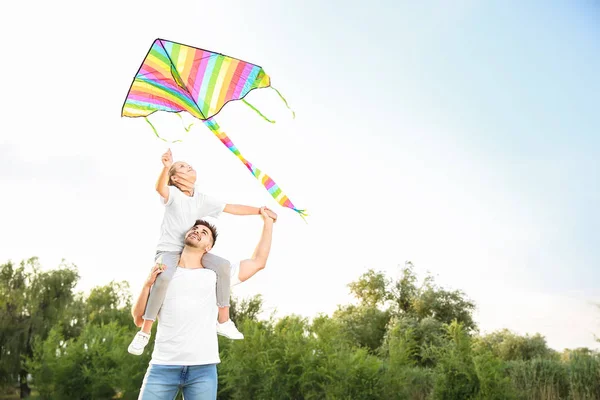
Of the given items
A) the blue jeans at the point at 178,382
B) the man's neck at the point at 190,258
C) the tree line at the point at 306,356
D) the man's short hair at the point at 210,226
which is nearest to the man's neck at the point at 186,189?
the man's short hair at the point at 210,226

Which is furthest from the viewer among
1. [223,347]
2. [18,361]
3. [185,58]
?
[18,361]

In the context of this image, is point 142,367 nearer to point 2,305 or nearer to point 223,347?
point 223,347

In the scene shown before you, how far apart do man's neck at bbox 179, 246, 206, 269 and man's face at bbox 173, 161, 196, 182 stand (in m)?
0.43

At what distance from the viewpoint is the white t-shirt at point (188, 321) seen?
284 cm

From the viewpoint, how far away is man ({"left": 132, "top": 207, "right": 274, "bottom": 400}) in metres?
2.84

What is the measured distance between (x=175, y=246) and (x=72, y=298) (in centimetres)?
2066

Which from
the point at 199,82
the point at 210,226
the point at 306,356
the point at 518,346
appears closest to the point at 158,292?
the point at 210,226

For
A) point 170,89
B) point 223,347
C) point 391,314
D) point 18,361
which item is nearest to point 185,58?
point 170,89

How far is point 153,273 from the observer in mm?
2881

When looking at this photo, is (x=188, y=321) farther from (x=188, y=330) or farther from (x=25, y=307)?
(x=25, y=307)

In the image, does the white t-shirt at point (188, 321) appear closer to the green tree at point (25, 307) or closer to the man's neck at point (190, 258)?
the man's neck at point (190, 258)

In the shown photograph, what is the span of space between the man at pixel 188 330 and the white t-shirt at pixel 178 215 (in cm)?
8

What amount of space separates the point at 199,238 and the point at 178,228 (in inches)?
6.6

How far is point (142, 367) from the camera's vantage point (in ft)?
42.0
